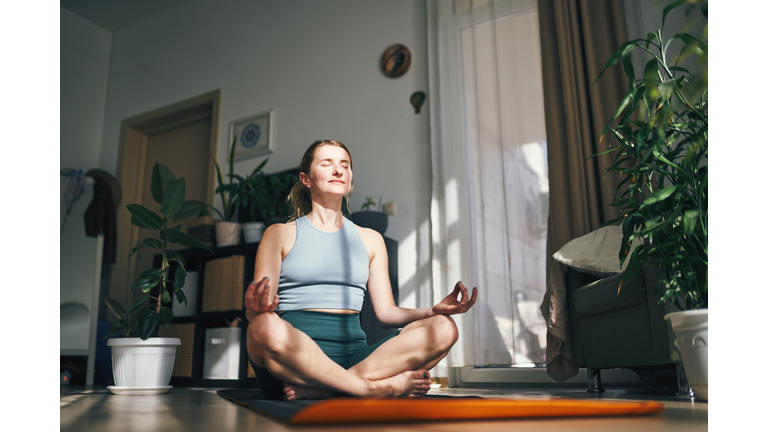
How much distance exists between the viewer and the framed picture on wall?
3654 mm

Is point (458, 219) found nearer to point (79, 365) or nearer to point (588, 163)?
point (588, 163)

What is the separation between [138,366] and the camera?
209cm

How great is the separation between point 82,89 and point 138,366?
10.9ft

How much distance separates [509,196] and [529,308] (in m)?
0.59

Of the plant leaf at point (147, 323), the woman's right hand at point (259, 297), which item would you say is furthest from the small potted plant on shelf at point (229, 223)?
the woman's right hand at point (259, 297)

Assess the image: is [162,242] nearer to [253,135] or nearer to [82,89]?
[253,135]

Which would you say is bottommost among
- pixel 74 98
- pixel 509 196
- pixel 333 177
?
pixel 333 177

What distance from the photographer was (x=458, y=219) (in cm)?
290

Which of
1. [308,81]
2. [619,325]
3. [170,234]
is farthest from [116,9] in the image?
[619,325]

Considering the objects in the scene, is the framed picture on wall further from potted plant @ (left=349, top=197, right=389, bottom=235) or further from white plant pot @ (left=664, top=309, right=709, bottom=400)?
white plant pot @ (left=664, top=309, right=709, bottom=400)

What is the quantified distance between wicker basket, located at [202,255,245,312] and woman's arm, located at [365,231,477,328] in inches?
62.8

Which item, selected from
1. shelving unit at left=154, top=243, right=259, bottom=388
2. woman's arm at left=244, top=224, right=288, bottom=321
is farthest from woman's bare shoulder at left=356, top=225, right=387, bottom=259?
shelving unit at left=154, top=243, right=259, bottom=388
